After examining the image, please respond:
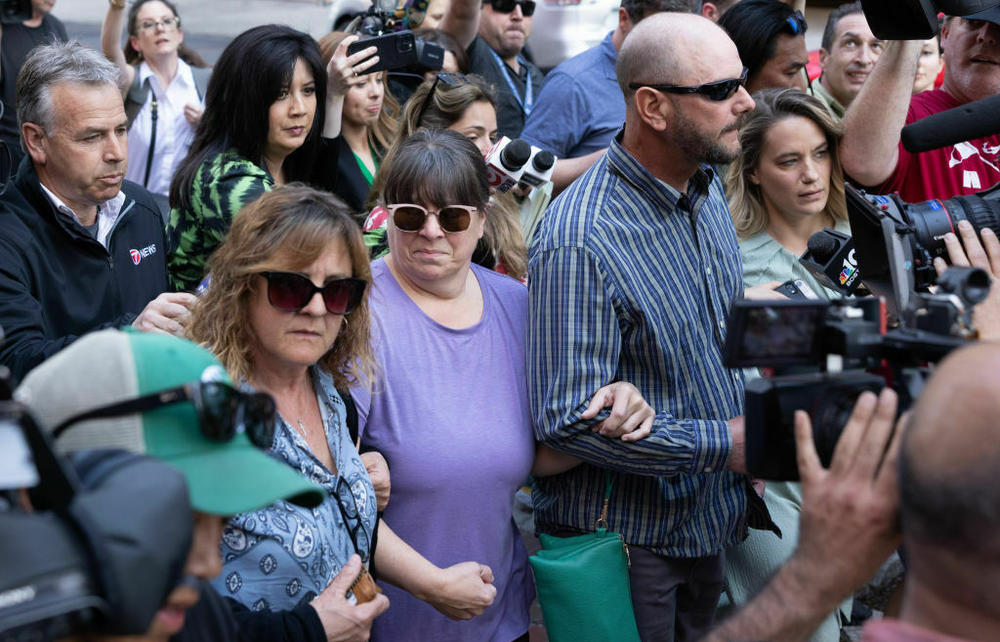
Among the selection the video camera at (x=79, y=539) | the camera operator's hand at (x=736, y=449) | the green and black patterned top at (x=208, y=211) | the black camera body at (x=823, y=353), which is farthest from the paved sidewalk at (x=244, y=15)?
the video camera at (x=79, y=539)

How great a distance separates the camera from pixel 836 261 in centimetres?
293

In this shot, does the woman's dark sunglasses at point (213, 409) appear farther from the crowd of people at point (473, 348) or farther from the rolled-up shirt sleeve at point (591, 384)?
the rolled-up shirt sleeve at point (591, 384)

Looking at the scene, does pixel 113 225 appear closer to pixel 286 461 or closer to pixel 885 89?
pixel 286 461

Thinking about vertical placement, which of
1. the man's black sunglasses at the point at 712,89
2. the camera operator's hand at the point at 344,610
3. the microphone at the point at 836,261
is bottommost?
the camera operator's hand at the point at 344,610

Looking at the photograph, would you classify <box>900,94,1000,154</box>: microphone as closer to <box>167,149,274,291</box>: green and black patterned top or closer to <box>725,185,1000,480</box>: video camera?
<box>725,185,1000,480</box>: video camera

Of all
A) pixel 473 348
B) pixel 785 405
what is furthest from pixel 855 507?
pixel 473 348

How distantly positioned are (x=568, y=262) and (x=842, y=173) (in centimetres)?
151

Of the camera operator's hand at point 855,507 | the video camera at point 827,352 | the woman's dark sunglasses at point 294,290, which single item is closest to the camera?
the camera operator's hand at point 855,507

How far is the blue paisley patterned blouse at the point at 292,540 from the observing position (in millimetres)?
2232

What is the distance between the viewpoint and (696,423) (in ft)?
9.29

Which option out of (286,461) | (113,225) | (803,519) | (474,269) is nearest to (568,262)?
(474,269)

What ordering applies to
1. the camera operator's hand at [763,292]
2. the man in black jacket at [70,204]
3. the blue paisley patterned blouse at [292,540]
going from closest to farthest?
the blue paisley patterned blouse at [292,540] < the man in black jacket at [70,204] < the camera operator's hand at [763,292]

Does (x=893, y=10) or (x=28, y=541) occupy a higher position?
(x=893, y=10)

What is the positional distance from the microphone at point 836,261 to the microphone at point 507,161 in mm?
1167
